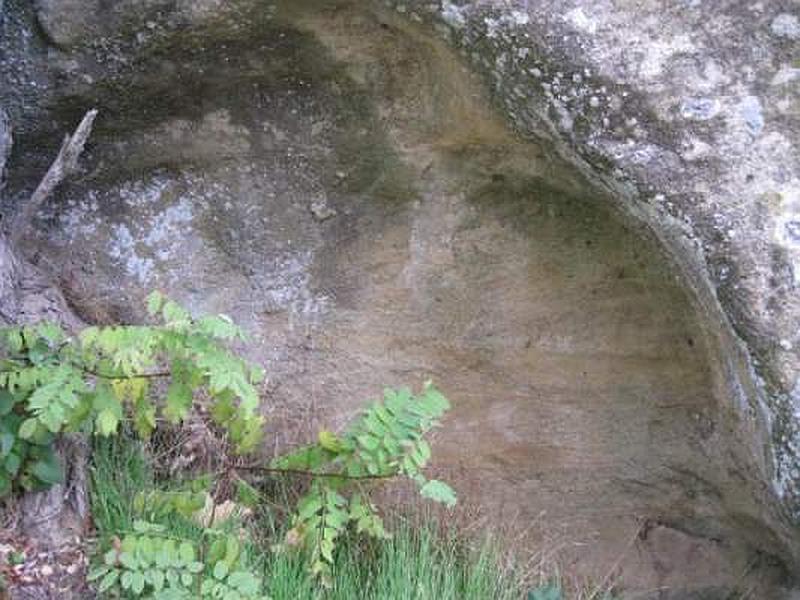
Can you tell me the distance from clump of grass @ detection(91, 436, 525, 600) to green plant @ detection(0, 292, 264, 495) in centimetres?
16

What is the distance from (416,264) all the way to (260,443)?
1.52ft

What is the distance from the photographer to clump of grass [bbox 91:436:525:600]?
78.2 inches

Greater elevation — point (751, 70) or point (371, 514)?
point (751, 70)

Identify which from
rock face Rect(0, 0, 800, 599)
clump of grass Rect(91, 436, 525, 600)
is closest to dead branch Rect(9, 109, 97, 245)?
rock face Rect(0, 0, 800, 599)

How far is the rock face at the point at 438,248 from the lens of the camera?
6.32 ft

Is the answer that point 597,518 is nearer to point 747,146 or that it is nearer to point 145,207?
point 747,146

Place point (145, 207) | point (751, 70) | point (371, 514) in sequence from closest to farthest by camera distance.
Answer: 1. point (751, 70)
2. point (371, 514)
3. point (145, 207)

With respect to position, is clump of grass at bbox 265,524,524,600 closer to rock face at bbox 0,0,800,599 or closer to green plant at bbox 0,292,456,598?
green plant at bbox 0,292,456,598

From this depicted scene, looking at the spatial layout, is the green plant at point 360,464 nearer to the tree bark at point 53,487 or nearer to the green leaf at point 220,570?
the green leaf at point 220,570

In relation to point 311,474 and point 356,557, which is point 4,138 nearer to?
point 311,474

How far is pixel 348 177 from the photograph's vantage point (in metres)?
2.20

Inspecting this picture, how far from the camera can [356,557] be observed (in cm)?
212

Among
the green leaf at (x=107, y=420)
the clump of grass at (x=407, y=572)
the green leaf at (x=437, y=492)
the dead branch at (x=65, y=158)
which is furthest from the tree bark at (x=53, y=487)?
the green leaf at (x=437, y=492)

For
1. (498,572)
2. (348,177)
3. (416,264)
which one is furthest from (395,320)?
(498,572)
